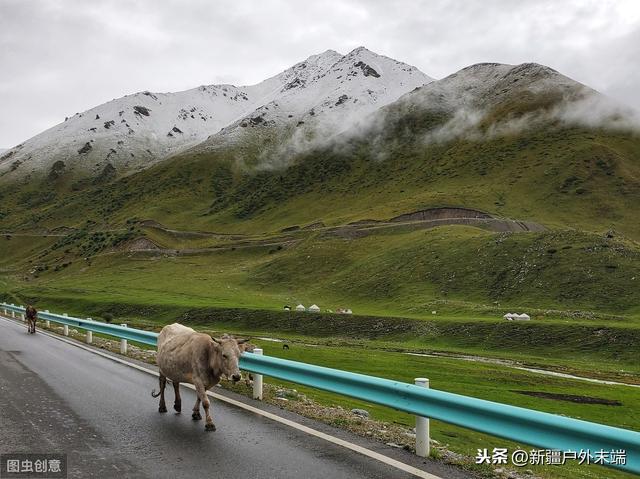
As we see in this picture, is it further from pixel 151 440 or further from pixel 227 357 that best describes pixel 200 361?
pixel 151 440

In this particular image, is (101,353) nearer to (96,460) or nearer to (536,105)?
(96,460)

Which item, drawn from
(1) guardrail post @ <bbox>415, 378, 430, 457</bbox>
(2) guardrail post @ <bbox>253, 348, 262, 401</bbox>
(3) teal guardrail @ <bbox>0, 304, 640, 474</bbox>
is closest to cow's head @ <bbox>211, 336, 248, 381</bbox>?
(3) teal guardrail @ <bbox>0, 304, 640, 474</bbox>

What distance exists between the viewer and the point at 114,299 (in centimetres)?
7269

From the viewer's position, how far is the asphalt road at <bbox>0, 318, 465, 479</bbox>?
22.9 ft

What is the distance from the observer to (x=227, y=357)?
347 inches

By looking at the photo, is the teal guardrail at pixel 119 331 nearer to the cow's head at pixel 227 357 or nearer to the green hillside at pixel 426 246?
the cow's head at pixel 227 357

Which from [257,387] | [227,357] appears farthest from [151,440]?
[257,387]

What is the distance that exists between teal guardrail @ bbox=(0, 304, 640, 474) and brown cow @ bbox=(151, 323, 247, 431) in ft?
6.19

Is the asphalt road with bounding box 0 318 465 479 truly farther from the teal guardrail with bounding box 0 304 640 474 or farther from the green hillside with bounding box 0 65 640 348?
the green hillside with bounding box 0 65 640 348

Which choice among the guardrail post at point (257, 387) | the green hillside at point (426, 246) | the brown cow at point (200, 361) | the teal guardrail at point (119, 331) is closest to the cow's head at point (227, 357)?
the brown cow at point (200, 361)

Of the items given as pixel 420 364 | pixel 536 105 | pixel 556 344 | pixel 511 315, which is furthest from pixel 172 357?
pixel 536 105

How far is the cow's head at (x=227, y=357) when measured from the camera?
8745mm

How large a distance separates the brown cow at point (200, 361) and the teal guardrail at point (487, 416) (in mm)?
1886

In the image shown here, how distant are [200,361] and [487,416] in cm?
473
